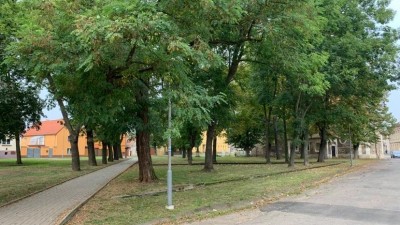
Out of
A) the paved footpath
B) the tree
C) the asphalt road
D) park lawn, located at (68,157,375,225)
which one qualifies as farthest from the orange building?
the asphalt road

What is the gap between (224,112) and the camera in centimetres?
2620

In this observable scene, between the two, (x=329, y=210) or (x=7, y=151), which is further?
(x=7, y=151)

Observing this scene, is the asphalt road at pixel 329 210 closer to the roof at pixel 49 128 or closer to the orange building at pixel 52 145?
the orange building at pixel 52 145

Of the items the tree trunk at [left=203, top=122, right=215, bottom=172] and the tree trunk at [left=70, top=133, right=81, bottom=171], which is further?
the tree trunk at [left=70, top=133, right=81, bottom=171]

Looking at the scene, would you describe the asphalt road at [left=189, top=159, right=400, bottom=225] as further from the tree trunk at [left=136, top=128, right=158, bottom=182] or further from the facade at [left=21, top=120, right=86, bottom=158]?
the facade at [left=21, top=120, right=86, bottom=158]

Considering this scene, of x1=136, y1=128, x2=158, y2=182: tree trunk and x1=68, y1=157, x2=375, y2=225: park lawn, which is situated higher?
x1=136, y1=128, x2=158, y2=182: tree trunk


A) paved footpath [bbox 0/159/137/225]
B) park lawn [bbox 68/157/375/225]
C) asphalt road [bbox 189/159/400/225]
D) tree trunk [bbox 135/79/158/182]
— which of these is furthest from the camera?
tree trunk [bbox 135/79/158/182]

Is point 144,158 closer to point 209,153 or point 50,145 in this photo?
point 209,153

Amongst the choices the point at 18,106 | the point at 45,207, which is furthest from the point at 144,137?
the point at 18,106

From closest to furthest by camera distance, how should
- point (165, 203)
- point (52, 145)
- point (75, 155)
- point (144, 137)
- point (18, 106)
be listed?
1. point (165, 203)
2. point (144, 137)
3. point (75, 155)
4. point (18, 106)
5. point (52, 145)

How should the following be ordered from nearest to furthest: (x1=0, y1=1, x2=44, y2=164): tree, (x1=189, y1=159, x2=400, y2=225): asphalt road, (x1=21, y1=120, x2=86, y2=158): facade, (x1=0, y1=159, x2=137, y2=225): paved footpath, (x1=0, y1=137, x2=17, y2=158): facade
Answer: (x1=189, y1=159, x2=400, y2=225): asphalt road < (x1=0, y1=159, x2=137, y2=225): paved footpath < (x1=0, y1=1, x2=44, y2=164): tree < (x1=0, y1=137, x2=17, y2=158): facade < (x1=21, y1=120, x2=86, y2=158): facade

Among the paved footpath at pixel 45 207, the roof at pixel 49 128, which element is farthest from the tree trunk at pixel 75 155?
the roof at pixel 49 128

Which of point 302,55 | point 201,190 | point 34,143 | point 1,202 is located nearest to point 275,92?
point 302,55

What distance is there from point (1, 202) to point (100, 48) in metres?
6.72
